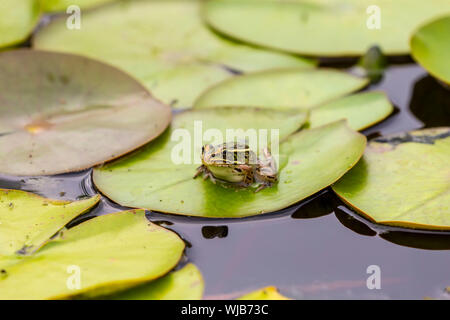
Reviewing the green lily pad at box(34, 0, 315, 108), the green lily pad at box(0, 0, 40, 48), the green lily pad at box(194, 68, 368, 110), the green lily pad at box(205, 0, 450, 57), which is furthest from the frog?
the green lily pad at box(0, 0, 40, 48)

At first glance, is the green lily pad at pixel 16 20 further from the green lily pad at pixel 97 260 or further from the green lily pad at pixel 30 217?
the green lily pad at pixel 97 260

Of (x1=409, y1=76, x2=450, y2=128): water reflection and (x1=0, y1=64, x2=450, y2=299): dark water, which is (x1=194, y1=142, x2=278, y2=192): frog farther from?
(x1=409, y1=76, x2=450, y2=128): water reflection

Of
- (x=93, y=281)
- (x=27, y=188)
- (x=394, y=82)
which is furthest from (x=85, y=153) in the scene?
(x=394, y=82)

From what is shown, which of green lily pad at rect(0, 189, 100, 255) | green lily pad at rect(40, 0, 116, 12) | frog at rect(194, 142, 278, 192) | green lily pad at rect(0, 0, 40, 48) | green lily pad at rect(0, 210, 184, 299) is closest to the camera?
green lily pad at rect(0, 210, 184, 299)

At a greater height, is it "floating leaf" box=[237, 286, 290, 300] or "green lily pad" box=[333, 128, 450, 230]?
"green lily pad" box=[333, 128, 450, 230]
